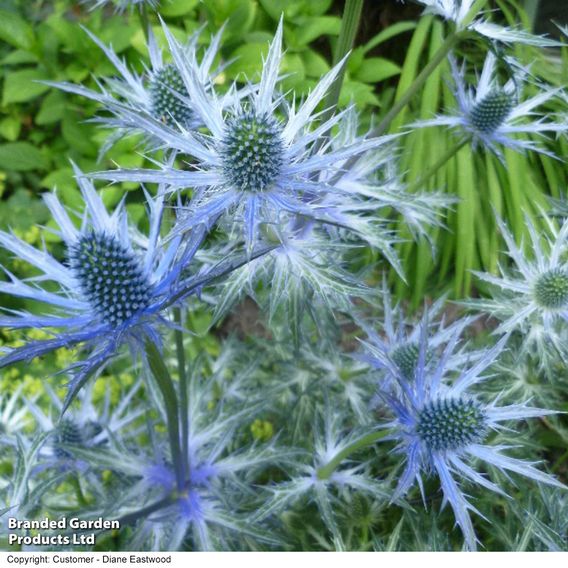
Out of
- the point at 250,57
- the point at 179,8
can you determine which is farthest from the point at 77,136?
the point at 250,57

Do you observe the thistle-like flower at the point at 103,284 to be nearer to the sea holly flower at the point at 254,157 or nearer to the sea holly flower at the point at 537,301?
the sea holly flower at the point at 254,157

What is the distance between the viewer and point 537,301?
3.74 ft

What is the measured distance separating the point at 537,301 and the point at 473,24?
58 centimetres

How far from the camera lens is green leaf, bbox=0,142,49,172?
2.04 m

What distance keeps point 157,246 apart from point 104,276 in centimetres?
9

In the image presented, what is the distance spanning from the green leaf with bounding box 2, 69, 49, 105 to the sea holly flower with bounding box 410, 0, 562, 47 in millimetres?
1616

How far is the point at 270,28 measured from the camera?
1797 mm

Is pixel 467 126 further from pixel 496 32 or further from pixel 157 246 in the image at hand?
pixel 157 246

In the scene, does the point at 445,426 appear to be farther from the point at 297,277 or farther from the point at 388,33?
the point at 388,33

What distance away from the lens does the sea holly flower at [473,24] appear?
31.9 inches

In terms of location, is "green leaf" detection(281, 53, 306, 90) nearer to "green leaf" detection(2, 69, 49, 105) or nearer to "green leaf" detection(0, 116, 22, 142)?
"green leaf" detection(2, 69, 49, 105)

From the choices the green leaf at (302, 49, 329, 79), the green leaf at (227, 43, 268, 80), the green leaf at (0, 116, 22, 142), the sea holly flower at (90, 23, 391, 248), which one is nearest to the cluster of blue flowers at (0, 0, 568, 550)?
the sea holly flower at (90, 23, 391, 248)

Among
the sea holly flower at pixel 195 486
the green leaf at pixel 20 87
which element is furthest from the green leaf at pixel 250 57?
the sea holly flower at pixel 195 486

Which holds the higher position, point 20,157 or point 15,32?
point 15,32
